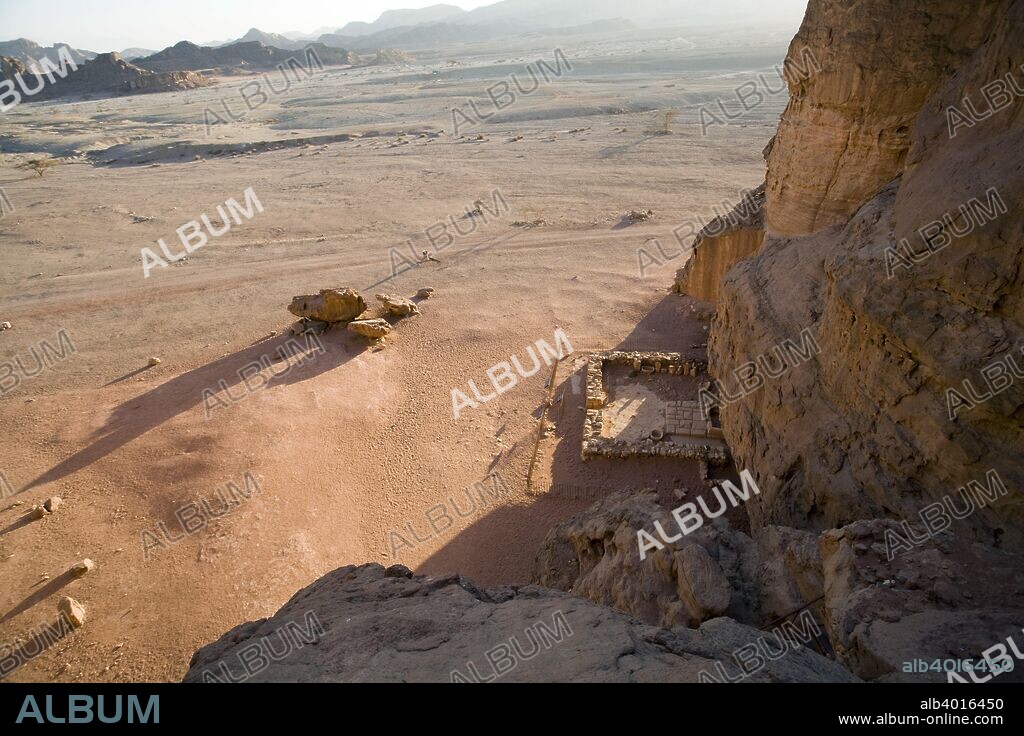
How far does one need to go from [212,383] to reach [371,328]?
429cm

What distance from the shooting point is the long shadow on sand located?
1187cm

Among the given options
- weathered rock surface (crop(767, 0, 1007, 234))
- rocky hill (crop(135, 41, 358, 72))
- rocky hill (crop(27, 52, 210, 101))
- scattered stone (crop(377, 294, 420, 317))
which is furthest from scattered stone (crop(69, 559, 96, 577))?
rocky hill (crop(135, 41, 358, 72))

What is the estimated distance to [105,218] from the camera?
2842 centimetres

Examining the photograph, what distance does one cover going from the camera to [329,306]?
16094mm

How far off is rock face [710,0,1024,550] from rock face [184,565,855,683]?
3147 mm

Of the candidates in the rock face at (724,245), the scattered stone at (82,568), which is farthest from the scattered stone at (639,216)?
the scattered stone at (82,568)

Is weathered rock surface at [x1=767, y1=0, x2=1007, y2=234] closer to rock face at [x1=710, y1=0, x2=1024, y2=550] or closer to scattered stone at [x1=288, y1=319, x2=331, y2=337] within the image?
rock face at [x1=710, y1=0, x2=1024, y2=550]

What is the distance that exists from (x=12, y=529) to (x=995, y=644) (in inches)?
550

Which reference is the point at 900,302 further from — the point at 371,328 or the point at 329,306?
the point at 329,306

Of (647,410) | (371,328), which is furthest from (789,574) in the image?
(371,328)

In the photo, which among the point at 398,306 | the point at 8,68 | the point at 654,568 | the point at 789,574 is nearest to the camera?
the point at 789,574
